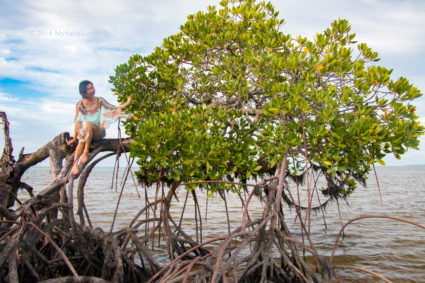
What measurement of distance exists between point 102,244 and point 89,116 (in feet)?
5.47

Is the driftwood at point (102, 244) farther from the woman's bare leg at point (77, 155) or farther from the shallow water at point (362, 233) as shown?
the shallow water at point (362, 233)

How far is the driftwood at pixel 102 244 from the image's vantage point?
310 centimetres

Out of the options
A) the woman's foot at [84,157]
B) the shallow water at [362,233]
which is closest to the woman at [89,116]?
the woman's foot at [84,157]

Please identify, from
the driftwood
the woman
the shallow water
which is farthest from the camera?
the shallow water

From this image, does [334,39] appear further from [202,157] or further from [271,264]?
[271,264]

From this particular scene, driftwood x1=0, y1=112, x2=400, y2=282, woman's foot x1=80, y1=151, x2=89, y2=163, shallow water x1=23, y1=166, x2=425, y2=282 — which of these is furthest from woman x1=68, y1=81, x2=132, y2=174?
shallow water x1=23, y1=166, x2=425, y2=282

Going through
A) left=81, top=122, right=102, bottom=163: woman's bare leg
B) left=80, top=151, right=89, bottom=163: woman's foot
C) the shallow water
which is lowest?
the shallow water

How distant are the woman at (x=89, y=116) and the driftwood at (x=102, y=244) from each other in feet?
0.85

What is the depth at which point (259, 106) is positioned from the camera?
4.89 metres

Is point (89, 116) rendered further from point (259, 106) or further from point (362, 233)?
point (362, 233)

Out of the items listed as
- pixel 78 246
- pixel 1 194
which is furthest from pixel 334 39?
pixel 1 194

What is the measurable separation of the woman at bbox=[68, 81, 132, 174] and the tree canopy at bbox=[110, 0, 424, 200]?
584 millimetres

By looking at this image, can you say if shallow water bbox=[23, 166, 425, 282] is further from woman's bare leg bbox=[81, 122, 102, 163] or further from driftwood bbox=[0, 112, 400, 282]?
woman's bare leg bbox=[81, 122, 102, 163]

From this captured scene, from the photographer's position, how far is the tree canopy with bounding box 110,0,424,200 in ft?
11.4
